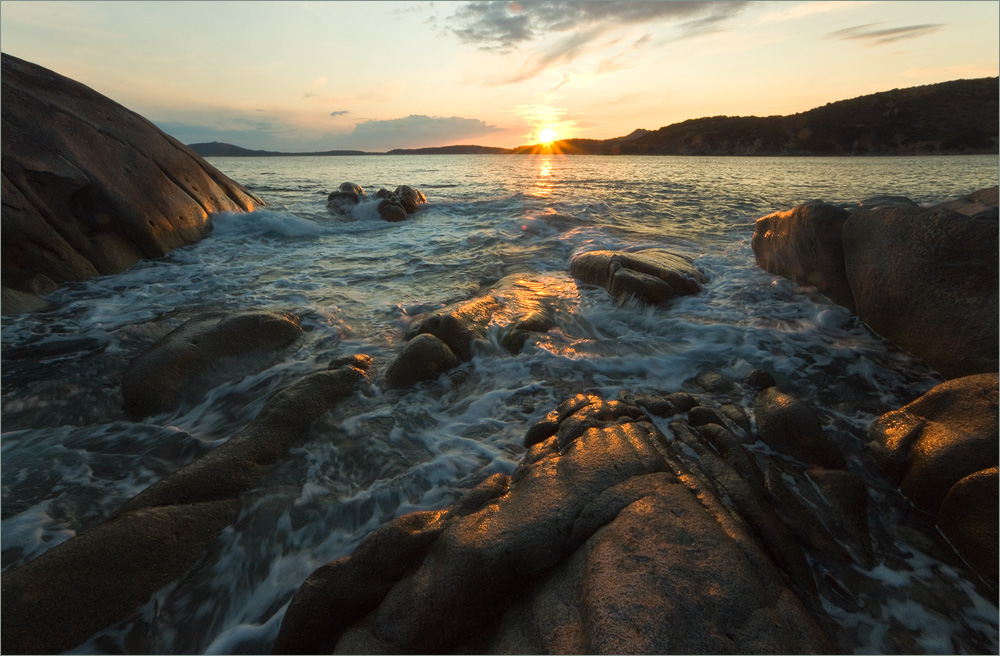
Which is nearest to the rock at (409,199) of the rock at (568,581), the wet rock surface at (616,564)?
the wet rock surface at (616,564)

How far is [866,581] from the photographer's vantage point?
267 centimetres

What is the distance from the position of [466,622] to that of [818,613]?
200 cm

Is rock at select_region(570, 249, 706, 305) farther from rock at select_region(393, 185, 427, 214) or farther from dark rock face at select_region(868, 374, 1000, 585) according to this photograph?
rock at select_region(393, 185, 427, 214)

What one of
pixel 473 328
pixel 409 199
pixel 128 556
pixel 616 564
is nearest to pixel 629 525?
pixel 616 564

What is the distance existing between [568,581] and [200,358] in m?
4.82

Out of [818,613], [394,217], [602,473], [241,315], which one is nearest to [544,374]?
[602,473]

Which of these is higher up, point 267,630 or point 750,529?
point 750,529

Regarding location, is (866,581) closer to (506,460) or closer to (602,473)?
(602,473)

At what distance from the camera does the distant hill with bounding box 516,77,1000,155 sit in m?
69.2

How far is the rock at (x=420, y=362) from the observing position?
199 inches

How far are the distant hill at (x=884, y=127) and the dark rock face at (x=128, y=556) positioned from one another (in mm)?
101818

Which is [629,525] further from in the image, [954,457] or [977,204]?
[977,204]

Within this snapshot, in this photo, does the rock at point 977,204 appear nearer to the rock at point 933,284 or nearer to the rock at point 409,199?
the rock at point 933,284

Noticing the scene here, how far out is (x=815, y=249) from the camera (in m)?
7.16
